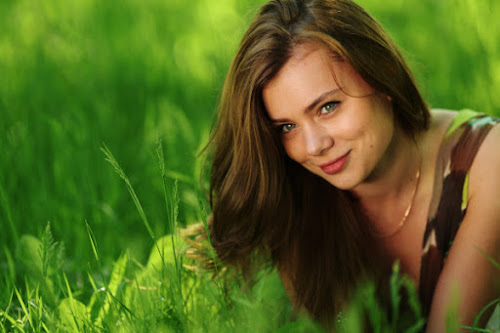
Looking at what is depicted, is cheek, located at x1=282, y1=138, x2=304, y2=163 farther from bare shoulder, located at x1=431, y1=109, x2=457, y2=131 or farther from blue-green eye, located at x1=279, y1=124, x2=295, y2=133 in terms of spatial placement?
bare shoulder, located at x1=431, y1=109, x2=457, y2=131

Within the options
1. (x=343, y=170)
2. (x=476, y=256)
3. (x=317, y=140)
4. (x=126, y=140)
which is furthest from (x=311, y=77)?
(x=126, y=140)

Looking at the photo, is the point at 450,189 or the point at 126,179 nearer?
the point at 126,179

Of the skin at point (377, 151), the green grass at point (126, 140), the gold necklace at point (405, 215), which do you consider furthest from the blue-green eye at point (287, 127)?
the gold necklace at point (405, 215)

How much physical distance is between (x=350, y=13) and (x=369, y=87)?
0.23 m

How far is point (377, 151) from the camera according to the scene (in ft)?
7.21

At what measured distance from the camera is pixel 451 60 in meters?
3.86

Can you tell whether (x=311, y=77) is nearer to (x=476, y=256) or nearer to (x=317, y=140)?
(x=317, y=140)

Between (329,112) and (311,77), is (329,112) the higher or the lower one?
the lower one

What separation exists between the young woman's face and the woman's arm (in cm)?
35

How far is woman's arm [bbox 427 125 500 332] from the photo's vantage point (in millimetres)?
2211

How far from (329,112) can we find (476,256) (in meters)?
0.63

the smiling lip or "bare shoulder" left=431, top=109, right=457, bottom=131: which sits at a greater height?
"bare shoulder" left=431, top=109, right=457, bottom=131

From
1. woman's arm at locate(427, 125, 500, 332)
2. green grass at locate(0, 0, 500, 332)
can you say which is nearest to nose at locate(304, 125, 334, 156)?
green grass at locate(0, 0, 500, 332)

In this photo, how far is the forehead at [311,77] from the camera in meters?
2.08
